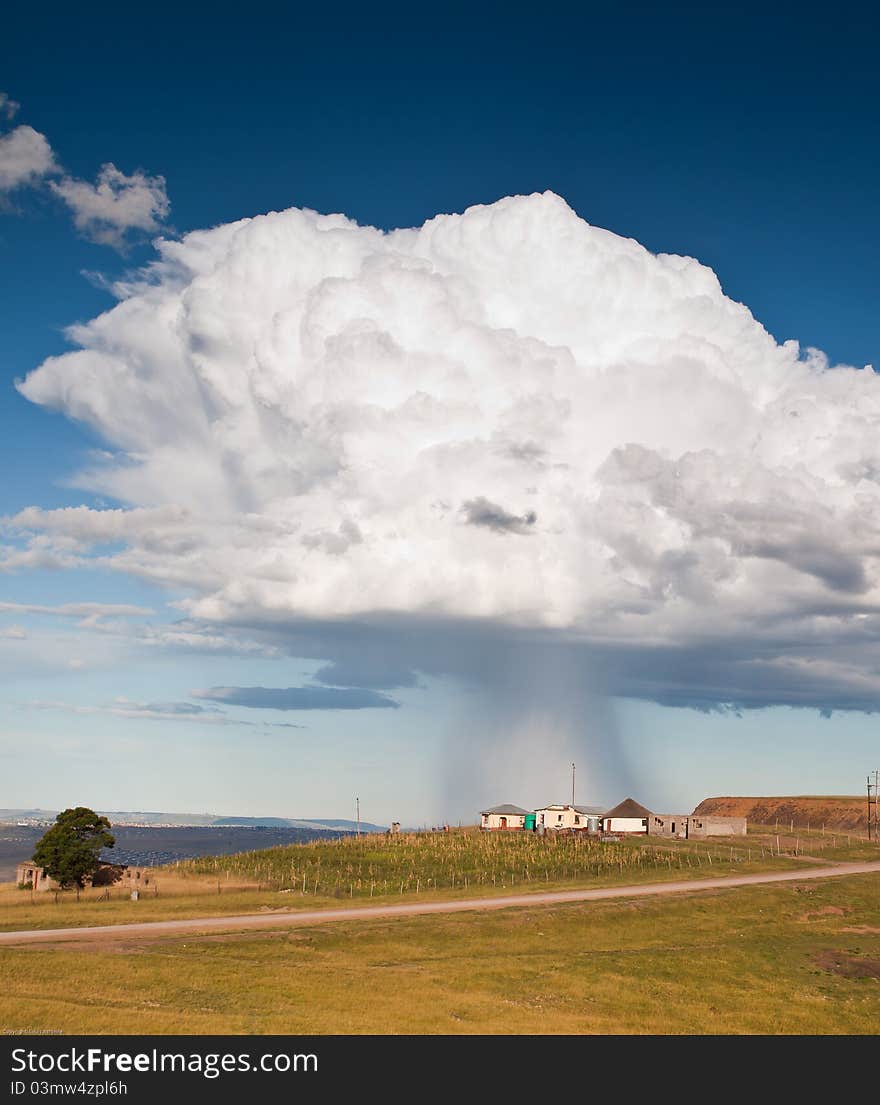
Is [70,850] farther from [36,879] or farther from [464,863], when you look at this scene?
[464,863]

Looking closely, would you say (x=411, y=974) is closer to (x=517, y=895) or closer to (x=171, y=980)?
(x=171, y=980)

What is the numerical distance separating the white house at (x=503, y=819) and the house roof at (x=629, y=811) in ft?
58.0

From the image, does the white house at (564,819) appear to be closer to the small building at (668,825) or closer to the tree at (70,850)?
the small building at (668,825)

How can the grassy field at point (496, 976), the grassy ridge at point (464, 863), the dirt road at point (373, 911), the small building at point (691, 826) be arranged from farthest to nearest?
the small building at point (691, 826) < the grassy ridge at point (464, 863) < the dirt road at point (373, 911) < the grassy field at point (496, 976)

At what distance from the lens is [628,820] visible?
555 feet

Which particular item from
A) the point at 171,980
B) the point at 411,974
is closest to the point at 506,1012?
the point at 411,974

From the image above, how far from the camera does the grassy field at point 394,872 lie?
8388 cm

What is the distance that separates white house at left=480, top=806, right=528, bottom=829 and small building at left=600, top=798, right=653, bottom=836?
17636mm

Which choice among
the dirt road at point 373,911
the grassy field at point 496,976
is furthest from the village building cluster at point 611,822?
the grassy field at point 496,976

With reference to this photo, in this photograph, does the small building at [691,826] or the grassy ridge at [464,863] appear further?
the small building at [691,826]

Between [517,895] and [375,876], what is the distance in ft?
93.5

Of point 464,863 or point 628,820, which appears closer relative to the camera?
point 464,863

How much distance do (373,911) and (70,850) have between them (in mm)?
40996

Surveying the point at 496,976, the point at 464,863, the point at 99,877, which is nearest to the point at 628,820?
the point at 464,863
